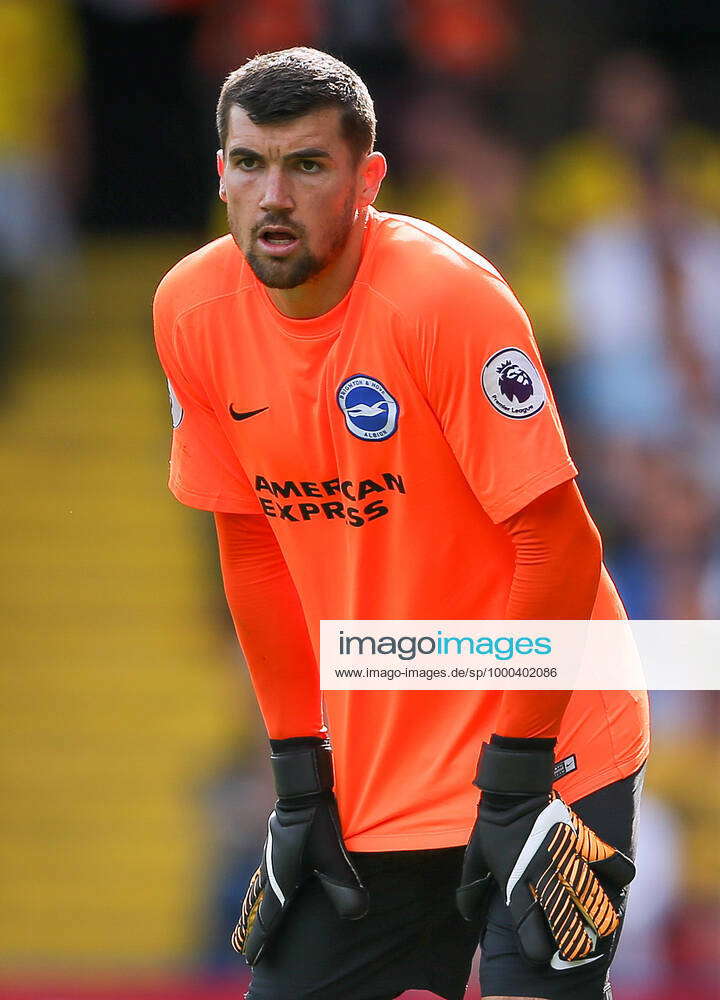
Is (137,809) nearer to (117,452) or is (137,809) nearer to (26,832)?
(26,832)

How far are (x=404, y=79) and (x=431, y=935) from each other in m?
4.73

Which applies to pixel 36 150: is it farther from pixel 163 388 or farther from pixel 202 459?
pixel 202 459

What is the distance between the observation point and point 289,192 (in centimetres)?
257

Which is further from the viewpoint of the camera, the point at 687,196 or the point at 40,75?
the point at 40,75

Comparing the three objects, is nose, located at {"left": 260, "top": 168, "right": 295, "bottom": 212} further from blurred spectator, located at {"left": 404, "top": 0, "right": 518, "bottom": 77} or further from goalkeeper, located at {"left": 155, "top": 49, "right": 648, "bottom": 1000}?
blurred spectator, located at {"left": 404, "top": 0, "right": 518, "bottom": 77}

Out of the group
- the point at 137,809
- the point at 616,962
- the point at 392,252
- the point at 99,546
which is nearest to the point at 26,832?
the point at 137,809

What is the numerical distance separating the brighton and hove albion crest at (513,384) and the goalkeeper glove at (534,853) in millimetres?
513

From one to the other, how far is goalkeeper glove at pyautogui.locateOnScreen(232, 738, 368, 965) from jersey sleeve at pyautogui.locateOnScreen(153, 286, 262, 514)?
0.45 meters

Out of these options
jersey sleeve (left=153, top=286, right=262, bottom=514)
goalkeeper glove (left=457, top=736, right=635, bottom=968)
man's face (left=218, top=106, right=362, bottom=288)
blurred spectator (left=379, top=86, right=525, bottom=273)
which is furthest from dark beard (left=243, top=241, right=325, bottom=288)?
blurred spectator (left=379, top=86, right=525, bottom=273)

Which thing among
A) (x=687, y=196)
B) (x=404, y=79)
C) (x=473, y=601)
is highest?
(x=404, y=79)

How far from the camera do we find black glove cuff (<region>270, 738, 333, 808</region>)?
2.91 metres

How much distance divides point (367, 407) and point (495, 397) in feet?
0.71

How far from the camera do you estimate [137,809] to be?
687cm

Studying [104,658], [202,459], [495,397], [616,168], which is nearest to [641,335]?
[616,168]
